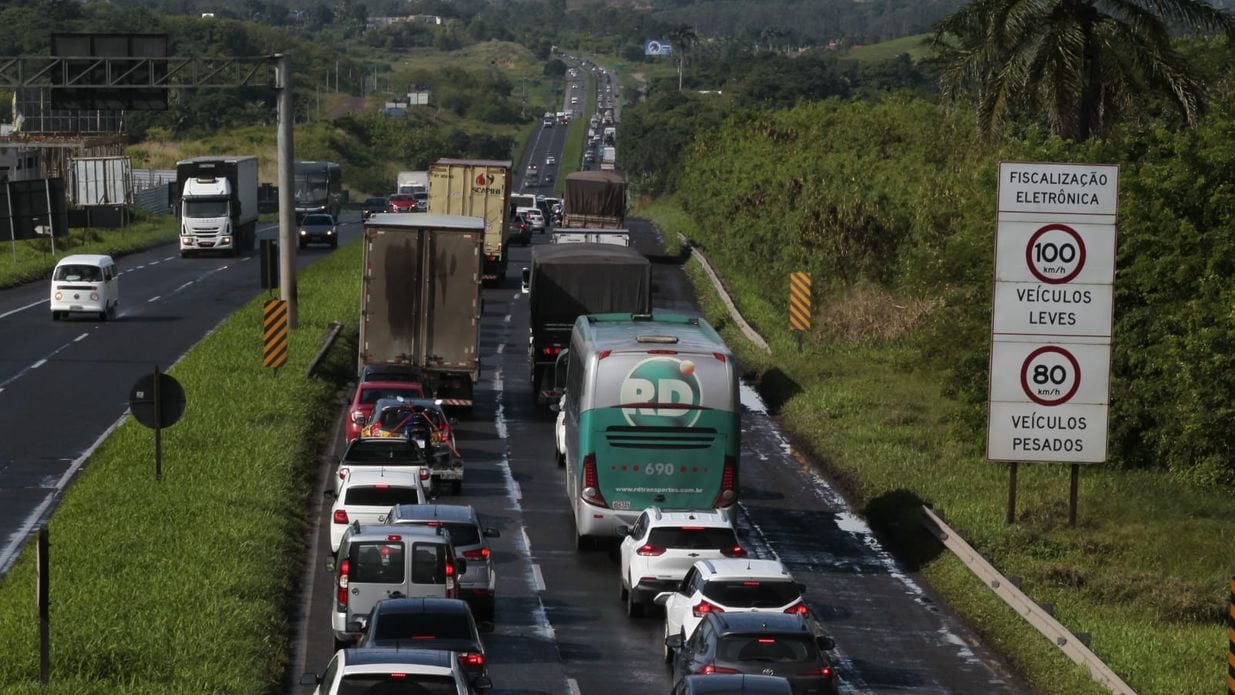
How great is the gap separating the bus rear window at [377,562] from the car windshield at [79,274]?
36849 millimetres

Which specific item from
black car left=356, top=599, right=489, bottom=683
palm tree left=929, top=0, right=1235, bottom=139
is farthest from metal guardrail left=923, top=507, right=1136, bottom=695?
palm tree left=929, top=0, right=1235, bottom=139

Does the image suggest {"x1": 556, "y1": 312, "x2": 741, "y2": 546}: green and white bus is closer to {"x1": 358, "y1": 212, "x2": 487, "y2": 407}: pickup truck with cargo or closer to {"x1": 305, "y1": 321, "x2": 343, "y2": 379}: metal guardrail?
{"x1": 358, "y1": 212, "x2": 487, "y2": 407}: pickup truck with cargo

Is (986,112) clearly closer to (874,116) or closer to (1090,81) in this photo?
(1090,81)

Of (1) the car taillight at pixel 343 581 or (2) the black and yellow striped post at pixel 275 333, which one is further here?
(2) the black and yellow striped post at pixel 275 333

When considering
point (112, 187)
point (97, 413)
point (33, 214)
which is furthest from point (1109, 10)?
point (112, 187)

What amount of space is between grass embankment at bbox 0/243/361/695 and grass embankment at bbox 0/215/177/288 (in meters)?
31.0

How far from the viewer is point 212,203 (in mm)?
78312

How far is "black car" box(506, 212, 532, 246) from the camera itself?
84750 mm

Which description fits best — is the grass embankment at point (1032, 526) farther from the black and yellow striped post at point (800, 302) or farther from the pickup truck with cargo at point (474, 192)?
the pickup truck with cargo at point (474, 192)

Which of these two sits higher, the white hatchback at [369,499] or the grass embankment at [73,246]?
the grass embankment at [73,246]

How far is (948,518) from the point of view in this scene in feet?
98.5

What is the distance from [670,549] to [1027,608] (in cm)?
480

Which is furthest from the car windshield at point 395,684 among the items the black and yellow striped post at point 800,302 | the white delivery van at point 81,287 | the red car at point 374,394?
the white delivery van at point 81,287

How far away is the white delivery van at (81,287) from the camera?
2158 inches
